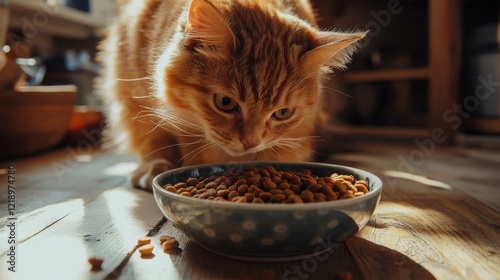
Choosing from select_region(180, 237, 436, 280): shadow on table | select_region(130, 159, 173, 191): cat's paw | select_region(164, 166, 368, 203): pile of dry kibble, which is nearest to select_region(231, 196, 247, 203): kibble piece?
select_region(164, 166, 368, 203): pile of dry kibble

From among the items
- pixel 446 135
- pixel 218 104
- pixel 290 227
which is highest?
pixel 218 104

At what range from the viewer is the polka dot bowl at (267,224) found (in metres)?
0.77

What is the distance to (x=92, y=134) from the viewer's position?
2.73m

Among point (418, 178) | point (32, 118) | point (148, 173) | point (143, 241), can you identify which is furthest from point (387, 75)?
point (143, 241)

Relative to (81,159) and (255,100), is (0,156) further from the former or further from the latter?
(255,100)

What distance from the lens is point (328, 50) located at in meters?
1.18

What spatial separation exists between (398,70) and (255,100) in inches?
85.0

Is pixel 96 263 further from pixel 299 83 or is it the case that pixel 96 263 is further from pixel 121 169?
pixel 121 169

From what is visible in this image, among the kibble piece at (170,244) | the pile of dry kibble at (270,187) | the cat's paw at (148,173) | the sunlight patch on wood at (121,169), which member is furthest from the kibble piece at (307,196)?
the sunlight patch on wood at (121,169)

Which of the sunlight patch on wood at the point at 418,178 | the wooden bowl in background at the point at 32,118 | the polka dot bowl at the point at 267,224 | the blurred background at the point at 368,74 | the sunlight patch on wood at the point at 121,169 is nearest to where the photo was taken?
the polka dot bowl at the point at 267,224

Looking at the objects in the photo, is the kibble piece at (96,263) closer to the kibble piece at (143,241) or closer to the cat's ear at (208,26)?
the kibble piece at (143,241)

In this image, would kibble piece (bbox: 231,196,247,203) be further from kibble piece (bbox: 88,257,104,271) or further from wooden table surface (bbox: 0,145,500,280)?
kibble piece (bbox: 88,257,104,271)

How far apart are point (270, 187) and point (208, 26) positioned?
0.48 m

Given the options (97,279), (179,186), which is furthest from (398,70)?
(97,279)
